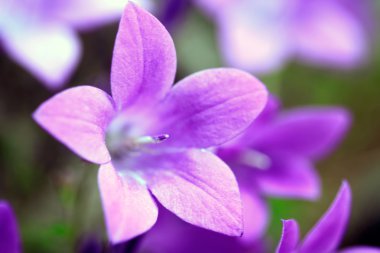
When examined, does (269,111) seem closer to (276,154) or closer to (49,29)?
(276,154)

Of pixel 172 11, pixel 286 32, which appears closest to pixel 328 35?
pixel 286 32

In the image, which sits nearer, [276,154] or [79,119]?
[79,119]

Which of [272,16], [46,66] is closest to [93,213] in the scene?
[46,66]

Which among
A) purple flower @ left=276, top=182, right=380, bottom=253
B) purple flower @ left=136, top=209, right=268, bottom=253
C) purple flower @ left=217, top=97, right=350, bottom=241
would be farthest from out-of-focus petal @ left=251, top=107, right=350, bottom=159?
purple flower @ left=276, top=182, right=380, bottom=253

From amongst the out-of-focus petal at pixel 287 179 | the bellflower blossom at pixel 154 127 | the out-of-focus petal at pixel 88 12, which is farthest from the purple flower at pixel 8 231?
the out-of-focus petal at pixel 88 12

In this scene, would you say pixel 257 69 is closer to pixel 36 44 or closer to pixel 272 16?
pixel 272 16

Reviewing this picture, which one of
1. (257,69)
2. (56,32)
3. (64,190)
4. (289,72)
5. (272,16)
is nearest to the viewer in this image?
(64,190)

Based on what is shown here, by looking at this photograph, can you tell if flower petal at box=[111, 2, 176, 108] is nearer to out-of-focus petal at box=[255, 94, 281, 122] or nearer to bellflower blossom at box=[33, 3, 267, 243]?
bellflower blossom at box=[33, 3, 267, 243]
